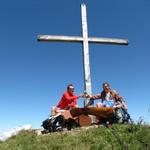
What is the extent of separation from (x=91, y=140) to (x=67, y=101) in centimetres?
350

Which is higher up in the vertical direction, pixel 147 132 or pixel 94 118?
pixel 94 118

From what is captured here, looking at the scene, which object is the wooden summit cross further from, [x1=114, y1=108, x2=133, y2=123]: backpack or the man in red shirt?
[x1=114, y1=108, x2=133, y2=123]: backpack

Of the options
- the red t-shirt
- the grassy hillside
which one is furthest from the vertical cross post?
the grassy hillside

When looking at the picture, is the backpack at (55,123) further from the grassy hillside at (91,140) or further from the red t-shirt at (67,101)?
the grassy hillside at (91,140)

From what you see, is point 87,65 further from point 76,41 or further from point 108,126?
point 108,126

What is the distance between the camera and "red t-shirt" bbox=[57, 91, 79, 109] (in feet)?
45.3

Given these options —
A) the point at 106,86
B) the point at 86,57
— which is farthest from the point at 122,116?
the point at 86,57

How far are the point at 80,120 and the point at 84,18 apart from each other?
448cm

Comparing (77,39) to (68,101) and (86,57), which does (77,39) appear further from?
(68,101)

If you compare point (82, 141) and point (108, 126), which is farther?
point (108, 126)

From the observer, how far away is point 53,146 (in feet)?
33.9

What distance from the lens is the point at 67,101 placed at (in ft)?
45.6

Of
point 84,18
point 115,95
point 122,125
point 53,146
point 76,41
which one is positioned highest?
point 84,18

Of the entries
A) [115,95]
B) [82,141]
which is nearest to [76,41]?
[115,95]
